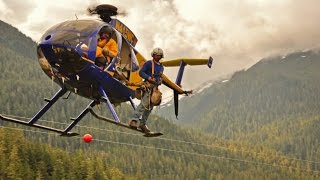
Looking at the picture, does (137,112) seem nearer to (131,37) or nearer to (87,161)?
(131,37)

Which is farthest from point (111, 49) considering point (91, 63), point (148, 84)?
point (148, 84)

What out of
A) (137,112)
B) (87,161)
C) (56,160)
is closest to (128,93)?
(137,112)

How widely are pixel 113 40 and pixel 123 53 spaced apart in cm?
114

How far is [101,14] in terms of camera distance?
16.0 meters

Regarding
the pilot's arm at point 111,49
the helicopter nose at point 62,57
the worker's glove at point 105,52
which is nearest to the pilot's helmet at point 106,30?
the pilot's arm at point 111,49

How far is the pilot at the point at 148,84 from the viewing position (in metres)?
→ 14.6

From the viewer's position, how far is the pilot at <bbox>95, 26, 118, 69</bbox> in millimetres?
14258

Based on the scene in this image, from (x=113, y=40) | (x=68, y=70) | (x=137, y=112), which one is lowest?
(x=137, y=112)

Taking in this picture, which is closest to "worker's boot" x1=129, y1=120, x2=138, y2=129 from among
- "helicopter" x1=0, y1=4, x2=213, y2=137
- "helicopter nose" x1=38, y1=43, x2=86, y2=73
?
"helicopter" x1=0, y1=4, x2=213, y2=137

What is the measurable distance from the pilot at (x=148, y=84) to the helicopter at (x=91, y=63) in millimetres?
365

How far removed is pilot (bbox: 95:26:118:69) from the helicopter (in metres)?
0.13

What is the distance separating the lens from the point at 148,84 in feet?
48.8

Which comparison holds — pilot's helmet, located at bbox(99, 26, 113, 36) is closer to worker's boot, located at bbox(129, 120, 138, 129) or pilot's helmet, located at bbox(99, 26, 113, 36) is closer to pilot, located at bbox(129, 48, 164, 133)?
pilot, located at bbox(129, 48, 164, 133)

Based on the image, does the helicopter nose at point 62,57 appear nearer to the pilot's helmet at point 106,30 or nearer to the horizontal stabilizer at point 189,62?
the pilot's helmet at point 106,30
